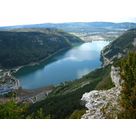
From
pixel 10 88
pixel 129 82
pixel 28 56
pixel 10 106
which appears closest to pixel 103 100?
pixel 129 82

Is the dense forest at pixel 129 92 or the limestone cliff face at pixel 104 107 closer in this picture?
the dense forest at pixel 129 92

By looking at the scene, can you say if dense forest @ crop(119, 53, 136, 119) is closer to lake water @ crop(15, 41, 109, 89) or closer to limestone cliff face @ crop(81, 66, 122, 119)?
limestone cliff face @ crop(81, 66, 122, 119)

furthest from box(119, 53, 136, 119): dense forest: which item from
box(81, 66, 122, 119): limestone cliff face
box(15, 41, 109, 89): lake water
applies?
box(15, 41, 109, 89): lake water

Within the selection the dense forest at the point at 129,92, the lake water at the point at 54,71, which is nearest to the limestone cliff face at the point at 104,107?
the dense forest at the point at 129,92

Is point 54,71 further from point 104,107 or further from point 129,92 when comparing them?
point 129,92

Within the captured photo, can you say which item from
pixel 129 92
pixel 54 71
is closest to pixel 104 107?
pixel 129 92

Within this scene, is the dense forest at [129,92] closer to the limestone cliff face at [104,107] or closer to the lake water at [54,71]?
the limestone cliff face at [104,107]

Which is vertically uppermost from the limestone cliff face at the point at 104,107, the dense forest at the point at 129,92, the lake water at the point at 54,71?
the dense forest at the point at 129,92

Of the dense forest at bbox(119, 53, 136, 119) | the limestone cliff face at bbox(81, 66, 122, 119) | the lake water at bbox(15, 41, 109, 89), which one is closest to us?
the dense forest at bbox(119, 53, 136, 119)

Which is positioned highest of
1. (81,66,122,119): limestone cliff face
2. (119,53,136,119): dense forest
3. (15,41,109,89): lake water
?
(119,53,136,119): dense forest

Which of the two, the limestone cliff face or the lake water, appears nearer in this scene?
the limestone cliff face

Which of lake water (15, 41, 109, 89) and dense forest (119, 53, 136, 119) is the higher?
dense forest (119, 53, 136, 119)
